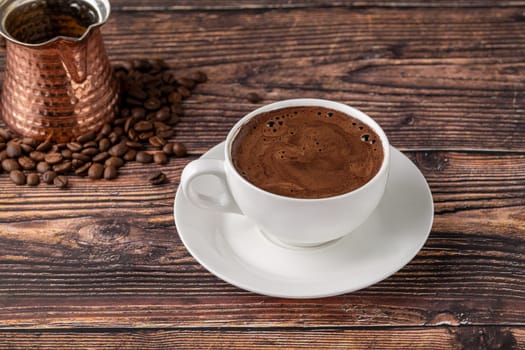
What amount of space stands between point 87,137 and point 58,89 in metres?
0.10

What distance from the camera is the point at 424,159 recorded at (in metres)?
1.44

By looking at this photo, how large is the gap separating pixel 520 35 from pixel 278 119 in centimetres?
82

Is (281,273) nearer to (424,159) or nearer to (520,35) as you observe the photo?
(424,159)

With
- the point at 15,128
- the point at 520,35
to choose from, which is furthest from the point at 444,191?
the point at 15,128

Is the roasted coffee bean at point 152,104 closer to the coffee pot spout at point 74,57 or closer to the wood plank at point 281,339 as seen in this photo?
the coffee pot spout at point 74,57

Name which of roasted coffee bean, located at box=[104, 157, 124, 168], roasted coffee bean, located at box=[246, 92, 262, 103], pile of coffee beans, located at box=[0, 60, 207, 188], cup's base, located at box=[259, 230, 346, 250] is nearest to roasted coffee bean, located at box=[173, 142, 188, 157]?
pile of coffee beans, located at box=[0, 60, 207, 188]

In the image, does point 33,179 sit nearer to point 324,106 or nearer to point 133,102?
point 133,102

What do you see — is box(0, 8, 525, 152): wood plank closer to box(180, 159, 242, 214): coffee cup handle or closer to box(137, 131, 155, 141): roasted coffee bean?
box(137, 131, 155, 141): roasted coffee bean

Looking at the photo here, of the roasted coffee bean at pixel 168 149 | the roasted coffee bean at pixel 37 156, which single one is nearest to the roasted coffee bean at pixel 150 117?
the roasted coffee bean at pixel 168 149

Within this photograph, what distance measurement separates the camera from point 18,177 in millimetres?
1378

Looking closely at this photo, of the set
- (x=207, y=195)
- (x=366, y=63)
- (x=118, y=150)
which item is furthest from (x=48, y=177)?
(x=366, y=63)

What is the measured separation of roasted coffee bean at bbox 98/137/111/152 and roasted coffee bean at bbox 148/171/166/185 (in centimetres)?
12

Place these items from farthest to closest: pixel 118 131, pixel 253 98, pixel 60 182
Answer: pixel 253 98, pixel 118 131, pixel 60 182

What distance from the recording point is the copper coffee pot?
54.5 inches
